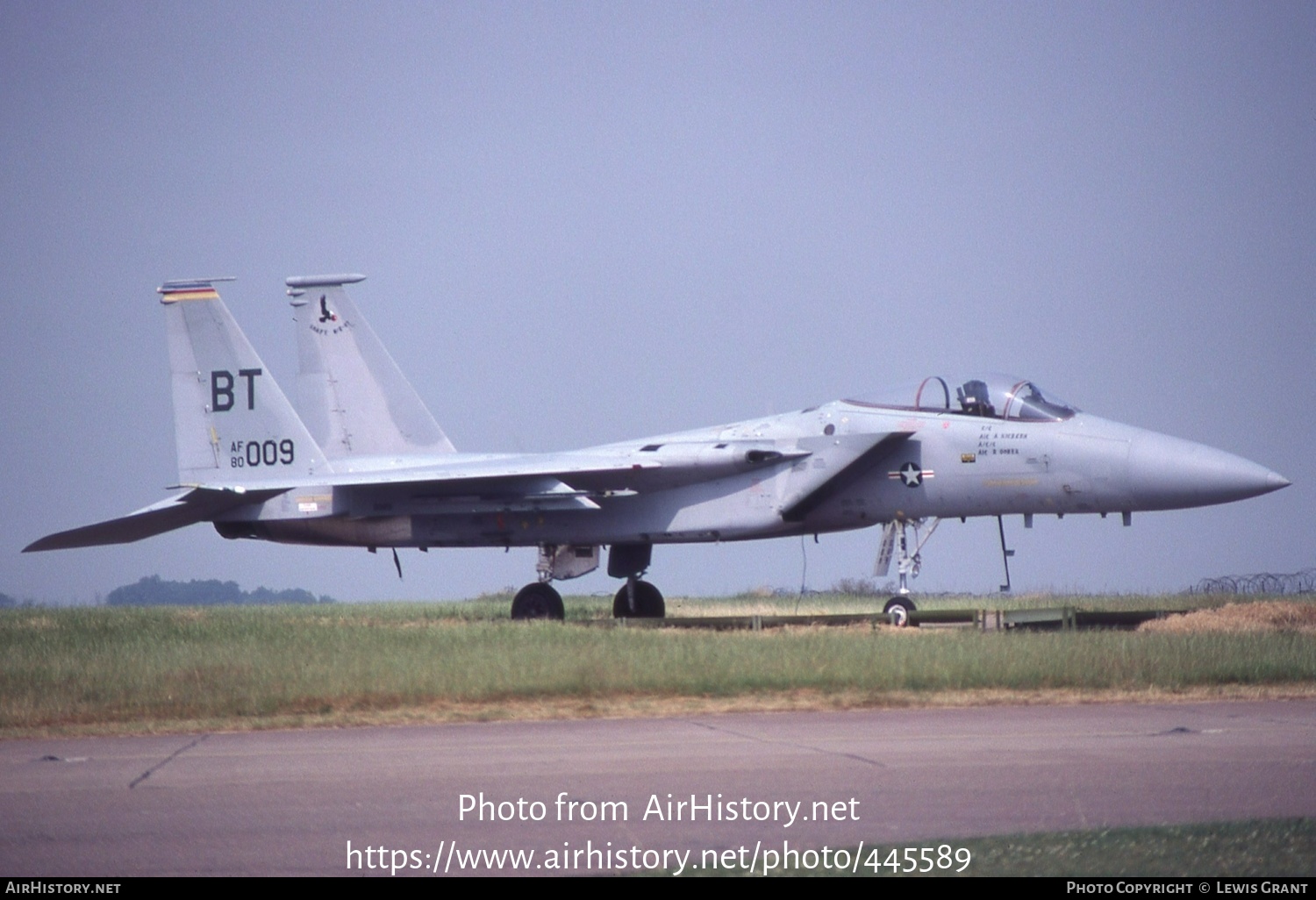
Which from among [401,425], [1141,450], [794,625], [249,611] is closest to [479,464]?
[401,425]

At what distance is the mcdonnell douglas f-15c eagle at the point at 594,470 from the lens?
16.2 m

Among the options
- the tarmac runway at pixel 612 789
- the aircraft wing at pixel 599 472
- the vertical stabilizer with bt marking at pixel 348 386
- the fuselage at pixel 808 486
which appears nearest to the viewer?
the tarmac runway at pixel 612 789

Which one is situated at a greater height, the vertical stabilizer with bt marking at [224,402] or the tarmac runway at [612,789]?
the vertical stabilizer with bt marking at [224,402]

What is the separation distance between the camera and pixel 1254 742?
8.26 meters

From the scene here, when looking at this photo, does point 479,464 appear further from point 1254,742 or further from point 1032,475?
point 1254,742

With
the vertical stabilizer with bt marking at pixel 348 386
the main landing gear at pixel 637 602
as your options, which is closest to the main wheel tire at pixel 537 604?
the main landing gear at pixel 637 602

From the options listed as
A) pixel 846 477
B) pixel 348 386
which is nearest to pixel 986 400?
pixel 846 477

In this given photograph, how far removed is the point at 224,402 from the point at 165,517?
5.89 feet

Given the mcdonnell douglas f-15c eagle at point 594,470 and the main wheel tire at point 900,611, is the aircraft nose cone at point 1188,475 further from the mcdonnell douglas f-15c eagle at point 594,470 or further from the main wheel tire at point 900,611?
the main wheel tire at point 900,611

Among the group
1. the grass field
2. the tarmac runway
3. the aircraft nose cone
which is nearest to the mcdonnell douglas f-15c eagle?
the aircraft nose cone

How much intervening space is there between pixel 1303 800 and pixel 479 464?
1402 cm

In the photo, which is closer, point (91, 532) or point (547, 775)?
point (547, 775)

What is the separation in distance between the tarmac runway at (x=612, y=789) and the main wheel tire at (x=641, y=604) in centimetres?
1018

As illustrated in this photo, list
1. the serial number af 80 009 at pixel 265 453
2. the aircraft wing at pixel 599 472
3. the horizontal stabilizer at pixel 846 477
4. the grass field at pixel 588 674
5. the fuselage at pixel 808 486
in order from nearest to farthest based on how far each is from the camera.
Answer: the grass field at pixel 588 674 → the fuselage at pixel 808 486 → the horizontal stabilizer at pixel 846 477 → the aircraft wing at pixel 599 472 → the serial number af 80 009 at pixel 265 453
